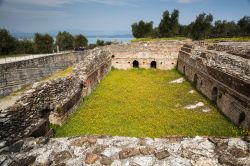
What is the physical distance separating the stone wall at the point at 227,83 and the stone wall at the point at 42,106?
8.17m

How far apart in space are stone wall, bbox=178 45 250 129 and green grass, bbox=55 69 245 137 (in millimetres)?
537

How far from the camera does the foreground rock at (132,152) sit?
12.3 feet

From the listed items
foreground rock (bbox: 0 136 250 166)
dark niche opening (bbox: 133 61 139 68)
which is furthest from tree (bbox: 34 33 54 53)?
foreground rock (bbox: 0 136 250 166)

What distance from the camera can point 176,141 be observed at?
14.1ft

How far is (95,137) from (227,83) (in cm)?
908

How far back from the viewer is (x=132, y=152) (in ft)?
13.3

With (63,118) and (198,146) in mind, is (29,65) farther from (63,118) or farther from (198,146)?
(198,146)

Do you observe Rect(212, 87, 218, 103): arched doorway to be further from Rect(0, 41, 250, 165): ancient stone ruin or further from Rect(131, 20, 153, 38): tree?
Rect(131, 20, 153, 38): tree

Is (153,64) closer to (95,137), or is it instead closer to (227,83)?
(227,83)

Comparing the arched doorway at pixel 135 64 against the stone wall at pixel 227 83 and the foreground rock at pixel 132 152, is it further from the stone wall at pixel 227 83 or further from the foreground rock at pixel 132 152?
the foreground rock at pixel 132 152

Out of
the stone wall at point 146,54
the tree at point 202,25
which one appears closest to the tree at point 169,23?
the tree at point 202,25

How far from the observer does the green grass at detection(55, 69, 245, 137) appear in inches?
370

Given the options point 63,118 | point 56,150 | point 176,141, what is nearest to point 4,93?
point 63,118

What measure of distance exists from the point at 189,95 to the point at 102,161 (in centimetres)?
1198
